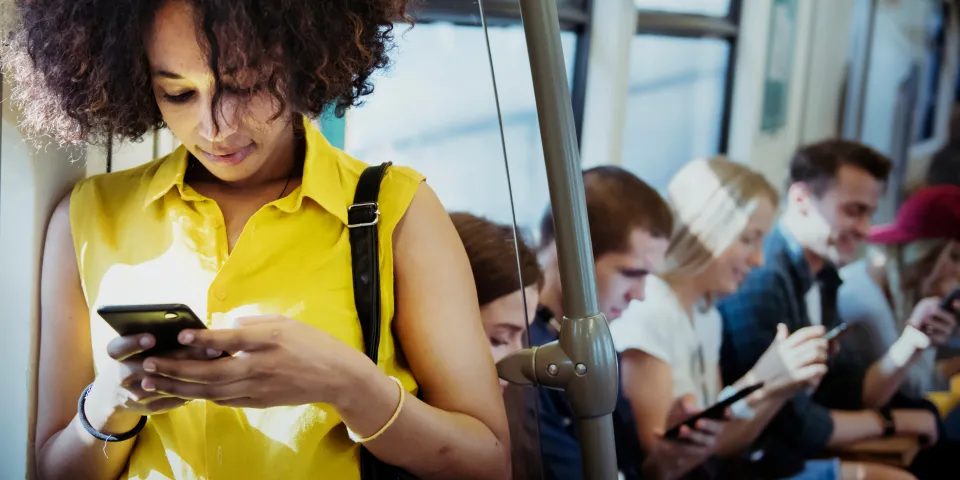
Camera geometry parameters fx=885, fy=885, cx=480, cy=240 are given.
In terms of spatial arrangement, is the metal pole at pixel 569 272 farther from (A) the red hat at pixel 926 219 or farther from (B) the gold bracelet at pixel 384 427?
(A) the red hat at pixel 926 219

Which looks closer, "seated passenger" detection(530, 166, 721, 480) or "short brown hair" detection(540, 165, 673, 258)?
"seated passenger" detection(530, 166, 721, 480)

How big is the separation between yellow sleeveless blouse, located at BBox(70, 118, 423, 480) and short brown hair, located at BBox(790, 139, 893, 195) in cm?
A: 75

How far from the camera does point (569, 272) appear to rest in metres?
0.86

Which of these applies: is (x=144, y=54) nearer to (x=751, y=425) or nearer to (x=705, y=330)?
(x=705, y=330)

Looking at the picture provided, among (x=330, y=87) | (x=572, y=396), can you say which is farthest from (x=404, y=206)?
(x=572, y=396)

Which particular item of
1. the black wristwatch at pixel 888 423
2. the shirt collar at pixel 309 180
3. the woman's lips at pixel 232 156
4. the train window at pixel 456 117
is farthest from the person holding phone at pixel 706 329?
the woman's lips at pixel 232 156

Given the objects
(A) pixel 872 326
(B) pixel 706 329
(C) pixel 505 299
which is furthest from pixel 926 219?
(C) pixel 505 299

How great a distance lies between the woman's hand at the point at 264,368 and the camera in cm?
69

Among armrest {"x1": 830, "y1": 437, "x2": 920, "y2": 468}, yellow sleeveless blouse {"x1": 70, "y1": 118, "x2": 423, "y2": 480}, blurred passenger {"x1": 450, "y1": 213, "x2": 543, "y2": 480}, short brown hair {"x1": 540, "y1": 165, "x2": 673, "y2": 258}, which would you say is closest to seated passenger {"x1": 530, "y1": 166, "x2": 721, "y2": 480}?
short brown hair {"x1": 540, "y1": 165, "x2": 673, "y2": 258}

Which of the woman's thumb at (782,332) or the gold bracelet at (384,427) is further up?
the gold bracelet at (384,427)

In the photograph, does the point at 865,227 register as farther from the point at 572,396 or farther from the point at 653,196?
the point at 572,396

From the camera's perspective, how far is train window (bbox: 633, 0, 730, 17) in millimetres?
1344

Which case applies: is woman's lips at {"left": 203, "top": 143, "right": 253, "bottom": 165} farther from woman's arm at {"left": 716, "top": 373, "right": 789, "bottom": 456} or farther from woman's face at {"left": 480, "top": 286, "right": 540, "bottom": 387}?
woman's arm at {"left": 716, "top": 373, "right": 789, "bottom": 456}

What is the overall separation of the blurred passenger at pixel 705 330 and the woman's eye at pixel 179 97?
743mm
